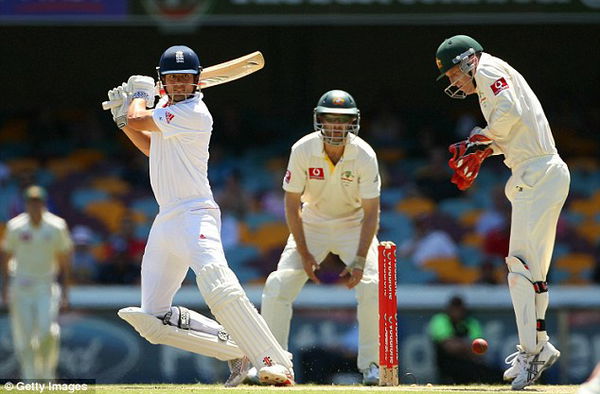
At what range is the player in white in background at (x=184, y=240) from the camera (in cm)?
688

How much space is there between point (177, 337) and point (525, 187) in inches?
85.2

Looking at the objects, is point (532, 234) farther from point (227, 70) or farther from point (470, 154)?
point (227, 70)

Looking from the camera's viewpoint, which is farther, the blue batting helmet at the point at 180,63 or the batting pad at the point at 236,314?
the blue batting helmet at the point at 180,63

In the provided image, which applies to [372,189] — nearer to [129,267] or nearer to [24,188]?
[129,267]

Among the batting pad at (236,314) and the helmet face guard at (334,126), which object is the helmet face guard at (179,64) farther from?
the helmet face guard at (334,126)

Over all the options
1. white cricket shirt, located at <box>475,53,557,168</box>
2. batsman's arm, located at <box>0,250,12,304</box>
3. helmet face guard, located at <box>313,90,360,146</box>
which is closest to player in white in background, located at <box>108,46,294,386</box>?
helmet face guard, located at <box>313,90,360,146</box>

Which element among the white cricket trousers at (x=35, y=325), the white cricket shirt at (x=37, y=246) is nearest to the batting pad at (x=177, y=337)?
the white cricket trousers at (x=35, y=325)

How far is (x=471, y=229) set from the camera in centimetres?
1496

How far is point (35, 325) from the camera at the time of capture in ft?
36.6

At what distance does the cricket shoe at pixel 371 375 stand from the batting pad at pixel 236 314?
1.33 m

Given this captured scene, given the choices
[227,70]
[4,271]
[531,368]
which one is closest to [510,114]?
[531,368]

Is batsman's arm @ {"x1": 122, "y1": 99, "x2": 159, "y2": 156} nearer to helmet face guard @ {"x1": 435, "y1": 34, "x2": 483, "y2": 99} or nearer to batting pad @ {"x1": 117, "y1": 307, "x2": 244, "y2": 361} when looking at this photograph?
batting pad @ {"x1": 117, "y1": 307, "x2": 244, "y2": 361}

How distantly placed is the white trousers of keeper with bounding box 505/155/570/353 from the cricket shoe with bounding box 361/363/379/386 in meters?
1.38

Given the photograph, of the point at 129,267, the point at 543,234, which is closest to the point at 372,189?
the point at 543,234
